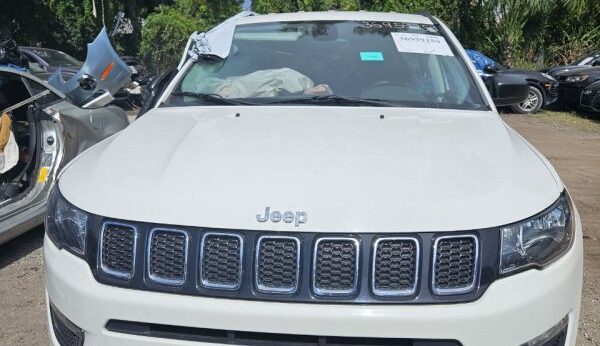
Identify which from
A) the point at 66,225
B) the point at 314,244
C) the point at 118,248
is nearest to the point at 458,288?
the point at 314,244

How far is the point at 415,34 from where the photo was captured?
11.7 ft

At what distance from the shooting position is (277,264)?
6.15 ft

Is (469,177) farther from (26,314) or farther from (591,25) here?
(591,25)

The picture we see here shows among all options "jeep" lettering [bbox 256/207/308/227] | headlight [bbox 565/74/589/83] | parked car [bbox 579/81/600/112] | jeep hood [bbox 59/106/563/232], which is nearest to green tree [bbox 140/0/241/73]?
headlight [bbox 565/74/589/83]

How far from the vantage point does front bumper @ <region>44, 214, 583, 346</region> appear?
5.86 feet

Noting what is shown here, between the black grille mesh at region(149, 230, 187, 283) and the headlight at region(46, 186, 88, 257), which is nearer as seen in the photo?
the black grille mesh at region(149, 230, 187, 283)

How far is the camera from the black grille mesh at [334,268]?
1845mm

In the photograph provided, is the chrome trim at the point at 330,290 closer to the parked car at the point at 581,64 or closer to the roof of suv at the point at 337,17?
the roof of suv at the point at 337,17

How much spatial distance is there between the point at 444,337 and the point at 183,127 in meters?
1.55

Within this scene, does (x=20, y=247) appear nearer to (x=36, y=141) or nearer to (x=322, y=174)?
(x=36, y=141)

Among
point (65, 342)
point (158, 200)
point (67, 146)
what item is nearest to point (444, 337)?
point (158, 200)

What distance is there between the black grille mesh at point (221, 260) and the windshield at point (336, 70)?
4.27ft

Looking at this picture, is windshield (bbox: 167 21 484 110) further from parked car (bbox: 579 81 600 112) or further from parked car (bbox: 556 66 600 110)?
parked car (bbox: 556 66 600 110)

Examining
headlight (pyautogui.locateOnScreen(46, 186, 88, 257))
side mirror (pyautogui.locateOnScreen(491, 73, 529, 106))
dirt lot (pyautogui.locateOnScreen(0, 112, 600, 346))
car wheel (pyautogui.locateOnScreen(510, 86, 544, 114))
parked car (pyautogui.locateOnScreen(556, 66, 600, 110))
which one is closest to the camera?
headlight (pyautogui.locateOnScreen(46, 186, 88, 257))
